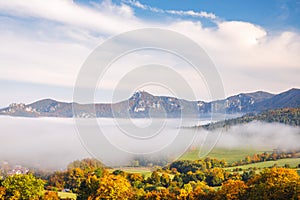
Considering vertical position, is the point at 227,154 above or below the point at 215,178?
below

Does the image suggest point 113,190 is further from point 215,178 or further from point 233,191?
point 215,178

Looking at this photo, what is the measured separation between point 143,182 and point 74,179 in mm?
26824

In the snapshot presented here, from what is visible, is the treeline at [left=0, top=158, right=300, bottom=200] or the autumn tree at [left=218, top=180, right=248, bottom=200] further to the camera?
the autumn tree at [left=218, top=180, right=248, bottom=200]

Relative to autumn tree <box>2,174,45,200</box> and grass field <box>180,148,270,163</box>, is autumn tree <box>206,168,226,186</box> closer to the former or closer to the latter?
autumn tree <box>2,174,45,200</box>

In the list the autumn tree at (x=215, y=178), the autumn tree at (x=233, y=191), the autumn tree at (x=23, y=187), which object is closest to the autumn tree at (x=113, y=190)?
the autumn tree at (x=23, y=187)

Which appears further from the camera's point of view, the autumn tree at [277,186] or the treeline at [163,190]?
the treeline at [163,190]

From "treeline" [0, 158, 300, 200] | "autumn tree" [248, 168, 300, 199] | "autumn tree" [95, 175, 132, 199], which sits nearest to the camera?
"autumn tree" [248, 168, 300, 199]

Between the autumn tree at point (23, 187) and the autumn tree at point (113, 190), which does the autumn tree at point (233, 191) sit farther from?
the autumn tree at point (23, 187)

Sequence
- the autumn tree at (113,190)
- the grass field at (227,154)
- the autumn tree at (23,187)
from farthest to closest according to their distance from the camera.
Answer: the grass field at (227,154) < the autumn tree at (23,187) < the autumn tree at (113,190)

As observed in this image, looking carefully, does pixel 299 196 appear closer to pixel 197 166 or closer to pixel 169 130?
pixel 169 130

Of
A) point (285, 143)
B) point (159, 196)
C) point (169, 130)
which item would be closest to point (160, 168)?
point (159, 196)

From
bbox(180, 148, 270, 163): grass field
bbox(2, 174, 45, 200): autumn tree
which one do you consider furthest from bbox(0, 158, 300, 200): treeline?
bbox(180, 148, 270, 163): grass field

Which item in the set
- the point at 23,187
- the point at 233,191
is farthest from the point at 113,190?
the point at 233,191

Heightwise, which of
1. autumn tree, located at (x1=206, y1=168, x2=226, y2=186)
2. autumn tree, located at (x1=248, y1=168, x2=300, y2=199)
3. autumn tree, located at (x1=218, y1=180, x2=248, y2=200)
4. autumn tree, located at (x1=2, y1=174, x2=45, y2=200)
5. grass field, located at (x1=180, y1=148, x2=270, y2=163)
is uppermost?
autumn tree, located at (x1=248, y1=168, x2=300, y2=199)
